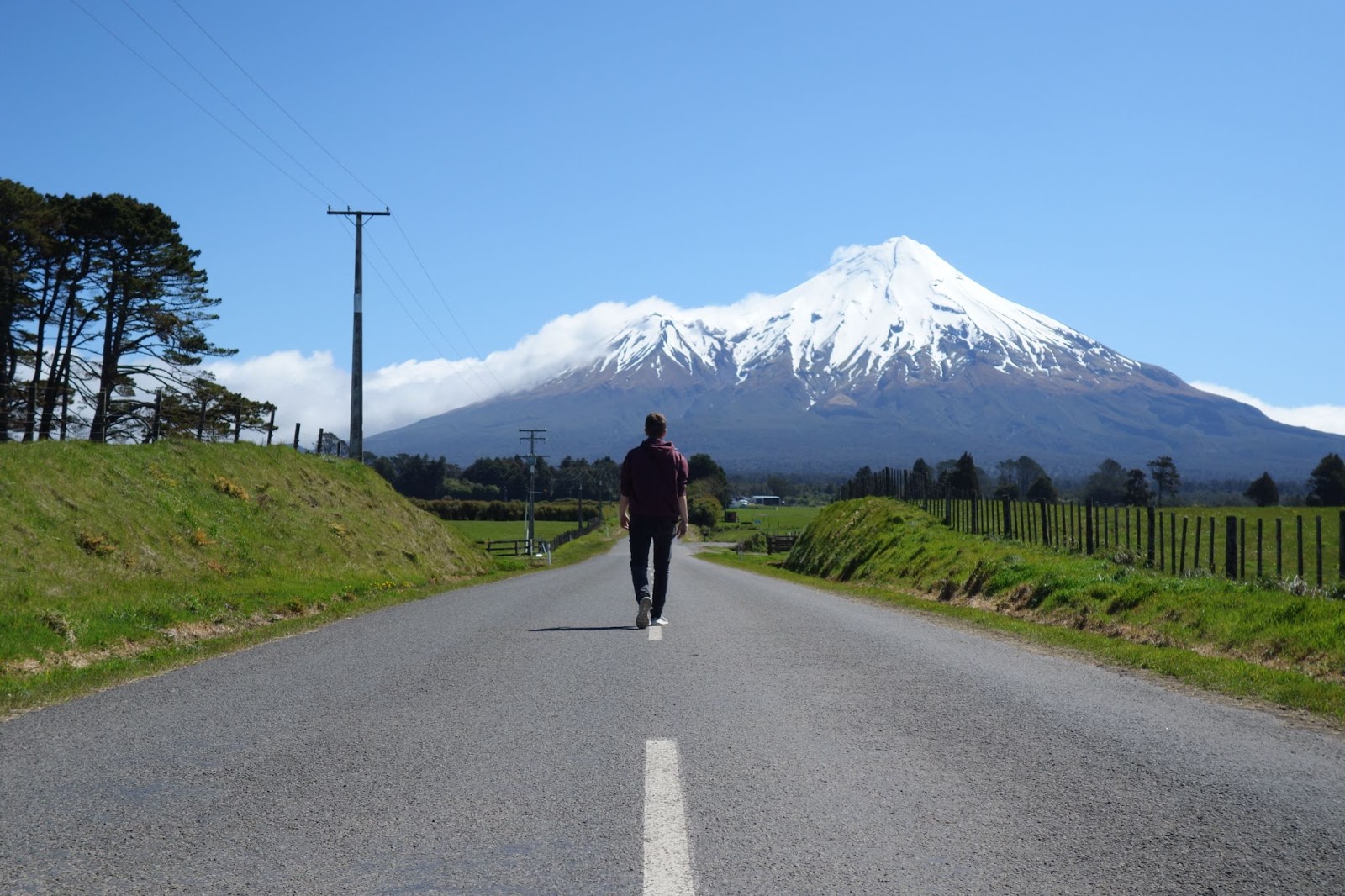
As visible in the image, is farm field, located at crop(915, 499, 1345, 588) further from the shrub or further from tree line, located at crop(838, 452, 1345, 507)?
the shrub

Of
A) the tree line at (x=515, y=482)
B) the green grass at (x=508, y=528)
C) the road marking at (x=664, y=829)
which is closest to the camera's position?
the road marking at (x=664, y=829)

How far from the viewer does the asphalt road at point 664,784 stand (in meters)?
4.03

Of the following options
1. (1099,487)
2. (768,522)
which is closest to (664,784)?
(768,522)

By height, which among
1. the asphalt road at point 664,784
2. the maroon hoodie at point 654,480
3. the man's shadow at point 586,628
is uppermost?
the maroon hoodie at point 654,480

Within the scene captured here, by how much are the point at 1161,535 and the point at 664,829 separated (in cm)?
1768

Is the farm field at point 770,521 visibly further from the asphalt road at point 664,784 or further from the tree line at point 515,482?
the asphalt road at point 664,784

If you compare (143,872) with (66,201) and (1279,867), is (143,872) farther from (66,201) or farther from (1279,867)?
(66,201)

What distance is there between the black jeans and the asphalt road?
330 cm

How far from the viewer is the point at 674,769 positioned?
5.44 meters

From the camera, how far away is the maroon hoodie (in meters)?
12.5

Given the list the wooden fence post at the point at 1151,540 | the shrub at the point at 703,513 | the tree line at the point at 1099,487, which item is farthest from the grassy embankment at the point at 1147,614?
the shrub at the point at 703,513

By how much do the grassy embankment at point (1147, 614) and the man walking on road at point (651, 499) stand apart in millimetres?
4713

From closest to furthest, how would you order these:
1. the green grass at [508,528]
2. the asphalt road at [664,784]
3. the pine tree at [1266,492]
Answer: the asphalt road at [664,784] → the green grass at [508,528] → the pine tree at [1266,492]

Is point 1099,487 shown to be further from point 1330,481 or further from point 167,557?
point 167,557
